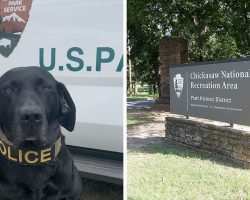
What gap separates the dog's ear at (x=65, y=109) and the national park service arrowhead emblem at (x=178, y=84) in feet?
21.7

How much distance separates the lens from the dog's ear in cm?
242

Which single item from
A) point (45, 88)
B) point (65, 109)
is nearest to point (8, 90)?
point (45, 88)

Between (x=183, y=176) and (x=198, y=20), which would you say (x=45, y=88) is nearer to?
(x=183, y=176)

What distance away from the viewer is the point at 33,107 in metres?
2.16

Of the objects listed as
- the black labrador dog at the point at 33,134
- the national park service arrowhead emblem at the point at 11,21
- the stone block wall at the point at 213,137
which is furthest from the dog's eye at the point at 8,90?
the stone block wall at the point at 213,137

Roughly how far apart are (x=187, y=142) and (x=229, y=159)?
4.46ft

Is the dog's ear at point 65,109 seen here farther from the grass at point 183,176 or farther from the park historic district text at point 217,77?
the park historic district text at point 217,77

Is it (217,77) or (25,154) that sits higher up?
(217,77)

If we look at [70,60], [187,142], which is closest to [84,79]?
[70,60]

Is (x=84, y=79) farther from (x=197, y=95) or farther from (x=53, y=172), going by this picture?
(x=197, y=95)

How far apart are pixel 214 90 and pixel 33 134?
20.1ft

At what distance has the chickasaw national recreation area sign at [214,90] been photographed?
23.6ft

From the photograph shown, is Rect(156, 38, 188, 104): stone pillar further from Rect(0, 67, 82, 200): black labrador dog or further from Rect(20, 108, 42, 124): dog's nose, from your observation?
Rect(20, 108, 42, 124): dog's nose

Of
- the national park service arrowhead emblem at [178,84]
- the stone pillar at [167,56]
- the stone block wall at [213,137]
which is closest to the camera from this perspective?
the stone block wall at [213,137]
